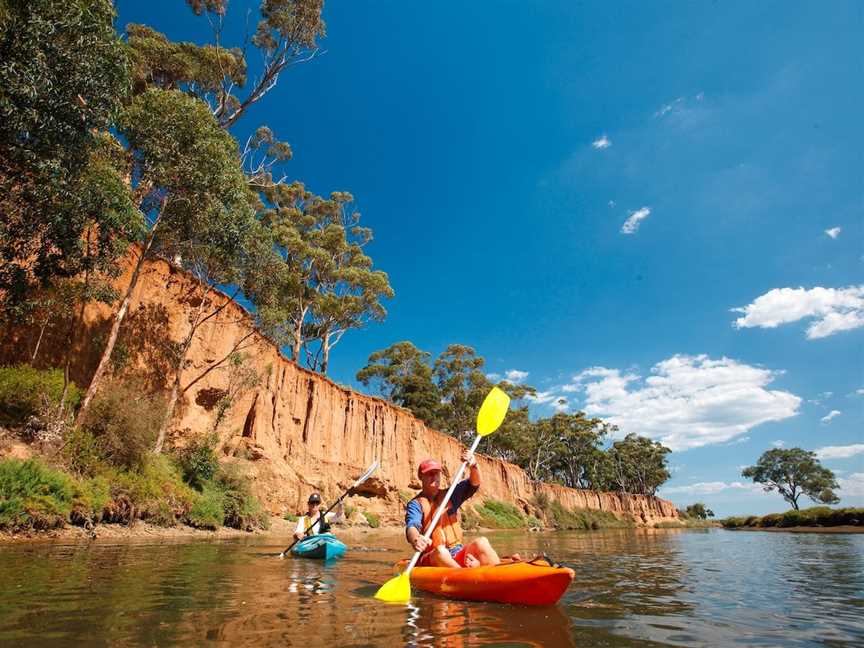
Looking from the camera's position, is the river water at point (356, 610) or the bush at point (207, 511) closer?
the river water at point (356, 610)

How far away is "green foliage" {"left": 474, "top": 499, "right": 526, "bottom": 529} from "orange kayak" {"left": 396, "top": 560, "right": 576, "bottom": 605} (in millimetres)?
37192

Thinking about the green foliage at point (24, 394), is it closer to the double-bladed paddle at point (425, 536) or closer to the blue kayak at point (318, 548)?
the blue kayak at point (318, 548)

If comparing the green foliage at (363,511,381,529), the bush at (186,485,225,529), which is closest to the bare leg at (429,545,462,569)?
the bush at (186,485,225,529)

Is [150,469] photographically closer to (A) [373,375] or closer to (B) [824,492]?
(A) [373,375]

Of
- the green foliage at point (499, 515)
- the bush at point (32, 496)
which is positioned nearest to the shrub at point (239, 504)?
the bush at point (32, 496)

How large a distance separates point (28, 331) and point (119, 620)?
15.8m

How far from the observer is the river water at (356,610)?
12.1 ft

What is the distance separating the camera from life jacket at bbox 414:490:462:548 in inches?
245

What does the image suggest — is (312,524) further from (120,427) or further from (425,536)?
(120,427)

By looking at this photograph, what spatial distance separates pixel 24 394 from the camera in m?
14.0

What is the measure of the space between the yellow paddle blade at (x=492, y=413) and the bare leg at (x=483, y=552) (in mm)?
2115

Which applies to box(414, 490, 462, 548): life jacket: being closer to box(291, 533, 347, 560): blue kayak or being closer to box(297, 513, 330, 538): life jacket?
box(291, 533, 347, 560): blue kayak

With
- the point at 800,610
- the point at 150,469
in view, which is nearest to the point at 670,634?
the point at 800,610

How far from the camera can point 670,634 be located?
13.0ft
